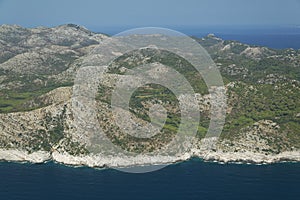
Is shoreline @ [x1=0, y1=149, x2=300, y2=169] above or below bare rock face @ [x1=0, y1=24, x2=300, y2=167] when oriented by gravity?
below

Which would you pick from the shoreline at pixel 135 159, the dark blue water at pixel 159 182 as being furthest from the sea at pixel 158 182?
the shoreline at pixel 135 159

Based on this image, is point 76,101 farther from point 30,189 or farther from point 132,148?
point 30,189

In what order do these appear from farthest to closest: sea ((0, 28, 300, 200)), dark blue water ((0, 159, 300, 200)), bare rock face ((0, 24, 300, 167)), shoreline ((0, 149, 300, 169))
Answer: bare rock face ((0, 24, 300, 167)) < shoreline ((0, 149, 300, 169)) < dark blue water ((0, 159, 300, 200)) < sea ((0, 28, 300, 200))

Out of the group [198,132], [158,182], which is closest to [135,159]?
[158,182]

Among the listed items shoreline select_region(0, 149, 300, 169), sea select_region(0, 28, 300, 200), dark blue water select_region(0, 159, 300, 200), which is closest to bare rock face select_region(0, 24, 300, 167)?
shoreline select_region(0, 149, 300, 169)

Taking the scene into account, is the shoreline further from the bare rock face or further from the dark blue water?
the dark blue water

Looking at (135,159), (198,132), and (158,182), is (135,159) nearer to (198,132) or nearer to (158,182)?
(158,182)

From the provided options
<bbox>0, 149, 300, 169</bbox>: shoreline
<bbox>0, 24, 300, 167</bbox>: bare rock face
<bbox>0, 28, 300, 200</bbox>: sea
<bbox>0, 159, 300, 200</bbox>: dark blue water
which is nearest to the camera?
<bbox>0, 28, 300, 200</bbox>: sea
